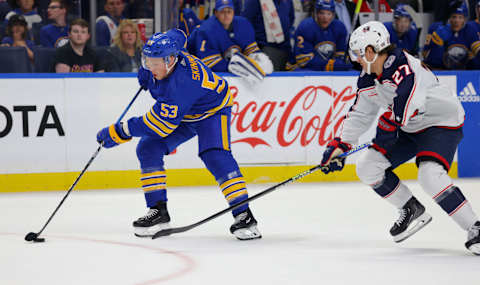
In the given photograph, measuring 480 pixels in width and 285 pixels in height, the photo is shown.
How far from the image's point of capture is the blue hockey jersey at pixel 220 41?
6574 millimetres

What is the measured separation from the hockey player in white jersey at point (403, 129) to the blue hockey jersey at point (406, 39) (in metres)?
3.26

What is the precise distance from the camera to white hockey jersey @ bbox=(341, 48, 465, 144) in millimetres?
3740

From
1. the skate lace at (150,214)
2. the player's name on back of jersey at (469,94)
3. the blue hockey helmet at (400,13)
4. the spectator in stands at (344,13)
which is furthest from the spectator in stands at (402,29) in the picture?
the skate lace at (150,214)

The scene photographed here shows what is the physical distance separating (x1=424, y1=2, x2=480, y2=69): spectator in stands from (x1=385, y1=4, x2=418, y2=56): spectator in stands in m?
0.20

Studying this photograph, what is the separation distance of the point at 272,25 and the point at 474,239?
3.62 m

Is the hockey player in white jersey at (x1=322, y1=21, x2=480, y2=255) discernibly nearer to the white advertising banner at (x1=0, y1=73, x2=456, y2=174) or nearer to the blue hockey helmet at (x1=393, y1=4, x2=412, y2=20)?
the white advertising banner at (x1=0, y1=73, x2=456, y2=174)

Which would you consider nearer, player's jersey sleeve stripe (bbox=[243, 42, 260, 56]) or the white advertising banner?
the white advertising banner

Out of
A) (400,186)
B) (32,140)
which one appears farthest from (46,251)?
(32,140)

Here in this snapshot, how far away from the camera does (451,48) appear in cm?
743

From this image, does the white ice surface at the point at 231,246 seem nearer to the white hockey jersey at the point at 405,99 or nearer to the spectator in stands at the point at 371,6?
the white hockey jersey at the point at 405,99

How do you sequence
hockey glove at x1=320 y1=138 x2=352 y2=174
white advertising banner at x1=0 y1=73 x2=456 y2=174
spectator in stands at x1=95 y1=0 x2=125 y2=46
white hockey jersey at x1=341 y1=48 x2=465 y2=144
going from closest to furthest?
white hockey jersey at x1=341 y1=48 x2=465 y2=144, hockey glove at x1=320 y1=138 x2=352 y2=174, white advertising banner at x1=0 y1=73 x2=456 y2=174, spectator in stands at x1=95 y1=0 x2=125 y2=46

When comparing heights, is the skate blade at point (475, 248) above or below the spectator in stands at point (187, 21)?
below

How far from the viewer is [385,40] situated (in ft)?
12.6

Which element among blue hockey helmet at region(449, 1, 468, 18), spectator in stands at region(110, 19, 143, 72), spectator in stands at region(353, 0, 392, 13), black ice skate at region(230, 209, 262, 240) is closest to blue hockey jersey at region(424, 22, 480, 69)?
blue hockey helmet at region(449, 1, 468, 18)
